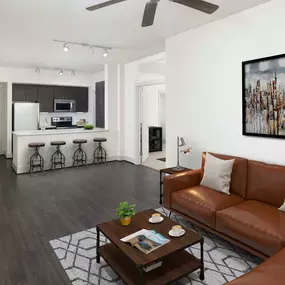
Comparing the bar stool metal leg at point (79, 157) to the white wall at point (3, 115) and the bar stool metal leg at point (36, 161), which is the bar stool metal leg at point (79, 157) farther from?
the white wall at point (3, 115)

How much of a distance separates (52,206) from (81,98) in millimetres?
5617

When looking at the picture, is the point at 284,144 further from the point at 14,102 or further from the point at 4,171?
the point at 14,102

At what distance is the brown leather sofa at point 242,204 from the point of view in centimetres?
221

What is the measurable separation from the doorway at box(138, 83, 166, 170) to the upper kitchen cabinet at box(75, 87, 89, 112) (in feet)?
7.18

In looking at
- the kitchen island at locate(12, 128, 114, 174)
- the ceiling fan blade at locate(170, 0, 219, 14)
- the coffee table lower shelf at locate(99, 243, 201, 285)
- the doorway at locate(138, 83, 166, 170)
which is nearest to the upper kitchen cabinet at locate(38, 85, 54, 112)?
the kitchen island at locate(12, 128, 114, 174)

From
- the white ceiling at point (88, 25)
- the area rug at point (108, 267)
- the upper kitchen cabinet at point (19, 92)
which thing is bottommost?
the area rug at point (108, 267)

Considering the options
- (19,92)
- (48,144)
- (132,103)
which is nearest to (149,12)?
(132,103)

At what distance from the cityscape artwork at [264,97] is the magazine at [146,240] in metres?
1.98

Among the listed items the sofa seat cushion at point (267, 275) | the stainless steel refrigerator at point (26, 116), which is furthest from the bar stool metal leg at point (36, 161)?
the sofa seat cushion at point (267, 275)

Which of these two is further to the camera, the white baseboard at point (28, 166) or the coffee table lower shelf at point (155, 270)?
the white baseboard at point (28, 166)

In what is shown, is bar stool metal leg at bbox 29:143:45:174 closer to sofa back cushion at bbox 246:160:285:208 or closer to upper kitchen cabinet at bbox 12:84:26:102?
upper kitchen cabinet at bbox 12:84:26:102

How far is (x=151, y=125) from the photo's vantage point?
30.4 feet

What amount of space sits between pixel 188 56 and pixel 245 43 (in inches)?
41.0

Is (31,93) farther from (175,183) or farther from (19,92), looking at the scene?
(175,183)
